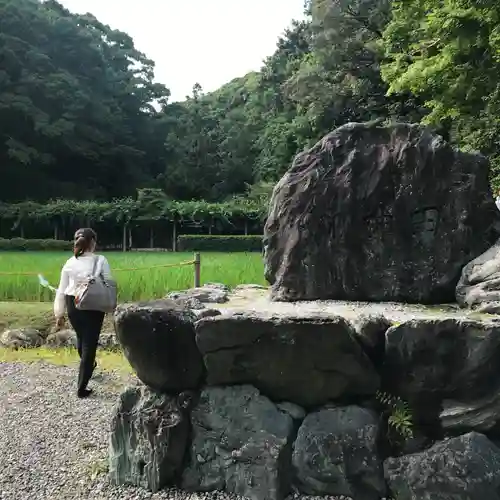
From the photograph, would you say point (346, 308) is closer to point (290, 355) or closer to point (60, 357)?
point (290, 355)

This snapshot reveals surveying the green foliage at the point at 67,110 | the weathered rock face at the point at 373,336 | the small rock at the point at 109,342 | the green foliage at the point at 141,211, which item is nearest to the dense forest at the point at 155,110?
the green foliage at the point at 67,110

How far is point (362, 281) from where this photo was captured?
3.96m

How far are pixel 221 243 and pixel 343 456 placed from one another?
52.1 feet

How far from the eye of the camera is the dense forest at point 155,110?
18891 mm

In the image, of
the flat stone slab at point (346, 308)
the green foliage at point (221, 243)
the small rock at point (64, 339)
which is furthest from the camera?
the green foliage at point (221, 243)

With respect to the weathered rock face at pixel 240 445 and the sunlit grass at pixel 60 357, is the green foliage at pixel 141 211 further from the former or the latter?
the weathered rock face at pixel 240 445

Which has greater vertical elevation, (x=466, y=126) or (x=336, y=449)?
(x=466, y=126)

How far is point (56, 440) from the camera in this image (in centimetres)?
391

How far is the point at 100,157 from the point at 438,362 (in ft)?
91.1

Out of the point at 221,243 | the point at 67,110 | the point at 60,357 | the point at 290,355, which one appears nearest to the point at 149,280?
the point at 60,357

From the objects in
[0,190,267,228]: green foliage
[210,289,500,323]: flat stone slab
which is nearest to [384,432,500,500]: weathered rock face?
[210,289,500,323]: flat stone slab

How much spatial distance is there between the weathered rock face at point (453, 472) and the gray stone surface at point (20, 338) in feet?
18.9

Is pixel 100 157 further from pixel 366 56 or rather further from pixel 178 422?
pixel 178 422

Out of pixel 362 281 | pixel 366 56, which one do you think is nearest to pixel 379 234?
pixel 362 281
